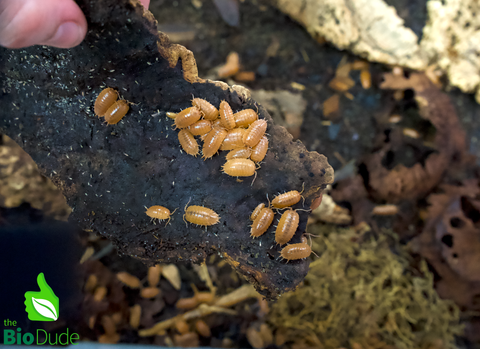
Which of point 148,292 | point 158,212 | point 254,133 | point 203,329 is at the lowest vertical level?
point 203,329

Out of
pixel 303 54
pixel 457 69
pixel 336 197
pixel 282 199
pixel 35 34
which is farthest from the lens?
pixel 303 54

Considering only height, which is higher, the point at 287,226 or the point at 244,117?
the point at 244,117

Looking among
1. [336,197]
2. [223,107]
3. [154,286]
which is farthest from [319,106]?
[154,286]

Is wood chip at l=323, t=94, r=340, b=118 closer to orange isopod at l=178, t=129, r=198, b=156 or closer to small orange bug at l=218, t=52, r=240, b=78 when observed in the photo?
small orange bug at l=218, t=52, r=240, b=78

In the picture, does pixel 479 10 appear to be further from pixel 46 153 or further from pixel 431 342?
pixel 46 153

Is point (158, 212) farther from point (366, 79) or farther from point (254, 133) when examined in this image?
point (366, 79)
